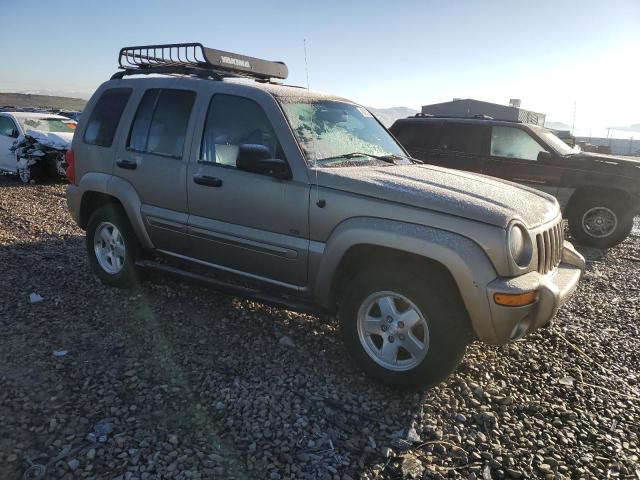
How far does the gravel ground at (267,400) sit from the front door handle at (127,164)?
1230 mm

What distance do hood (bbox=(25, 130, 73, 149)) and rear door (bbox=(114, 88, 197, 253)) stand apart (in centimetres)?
808

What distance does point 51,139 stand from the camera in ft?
37.4

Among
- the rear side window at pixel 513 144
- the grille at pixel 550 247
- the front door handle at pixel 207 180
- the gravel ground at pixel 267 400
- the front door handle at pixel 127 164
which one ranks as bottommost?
the gravel ground at pixel 267 400

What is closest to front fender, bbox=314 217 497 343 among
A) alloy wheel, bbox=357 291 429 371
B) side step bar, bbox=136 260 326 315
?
alloy wheel, bbox=357 291 429 371

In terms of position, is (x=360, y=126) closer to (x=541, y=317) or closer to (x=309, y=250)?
(x=309, y=250)

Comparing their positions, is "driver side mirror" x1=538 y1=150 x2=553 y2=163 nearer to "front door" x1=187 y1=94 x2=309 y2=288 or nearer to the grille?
the grille

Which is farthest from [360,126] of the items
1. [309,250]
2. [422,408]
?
[422,408]

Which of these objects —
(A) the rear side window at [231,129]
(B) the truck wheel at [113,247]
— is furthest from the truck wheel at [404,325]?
(B) the truck wheel at [113,247]

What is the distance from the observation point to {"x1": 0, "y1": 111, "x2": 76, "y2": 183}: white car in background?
11.3 m

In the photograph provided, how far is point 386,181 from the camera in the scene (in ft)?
10.8

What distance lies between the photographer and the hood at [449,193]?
293cm

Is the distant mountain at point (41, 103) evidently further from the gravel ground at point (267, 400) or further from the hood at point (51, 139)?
the gravel ground at point (267, 400)

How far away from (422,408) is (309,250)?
50.4 inches

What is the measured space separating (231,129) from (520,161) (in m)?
5.77
